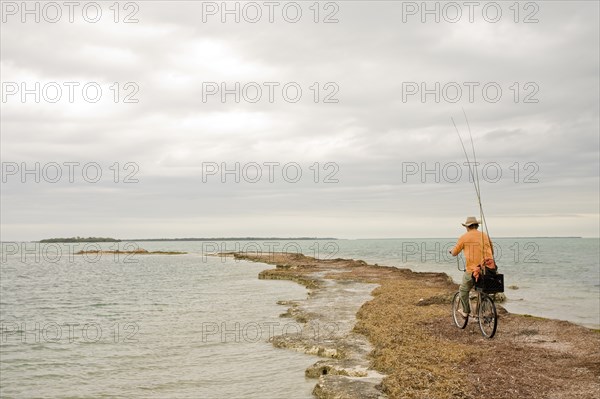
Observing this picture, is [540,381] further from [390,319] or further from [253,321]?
[253,321]

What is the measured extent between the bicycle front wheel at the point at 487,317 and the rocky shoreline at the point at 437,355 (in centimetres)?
36

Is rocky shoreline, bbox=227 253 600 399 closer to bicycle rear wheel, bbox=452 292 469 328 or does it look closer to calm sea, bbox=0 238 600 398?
bicycle rear wheel, bbox=452 292 469 328

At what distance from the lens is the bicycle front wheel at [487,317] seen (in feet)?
48.5

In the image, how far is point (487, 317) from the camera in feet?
50.0

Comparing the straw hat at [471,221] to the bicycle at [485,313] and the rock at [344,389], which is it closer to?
the bicycle at [485,313]

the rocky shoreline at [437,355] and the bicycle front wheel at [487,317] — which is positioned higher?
the bicycle front wheel at [487,317]

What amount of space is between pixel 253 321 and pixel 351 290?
11.1 metres

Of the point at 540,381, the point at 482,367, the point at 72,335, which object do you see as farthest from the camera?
the point at 72,335

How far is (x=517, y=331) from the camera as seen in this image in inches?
655

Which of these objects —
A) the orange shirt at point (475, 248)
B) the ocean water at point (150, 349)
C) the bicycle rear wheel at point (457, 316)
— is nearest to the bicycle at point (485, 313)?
the bicycle rear wheel at point (457, 316)

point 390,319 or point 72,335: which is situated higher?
point 390,319

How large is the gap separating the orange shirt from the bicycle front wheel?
111cm

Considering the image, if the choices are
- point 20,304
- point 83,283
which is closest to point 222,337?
point 20,304

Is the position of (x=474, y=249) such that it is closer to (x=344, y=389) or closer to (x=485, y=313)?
(x=485, y=313)
